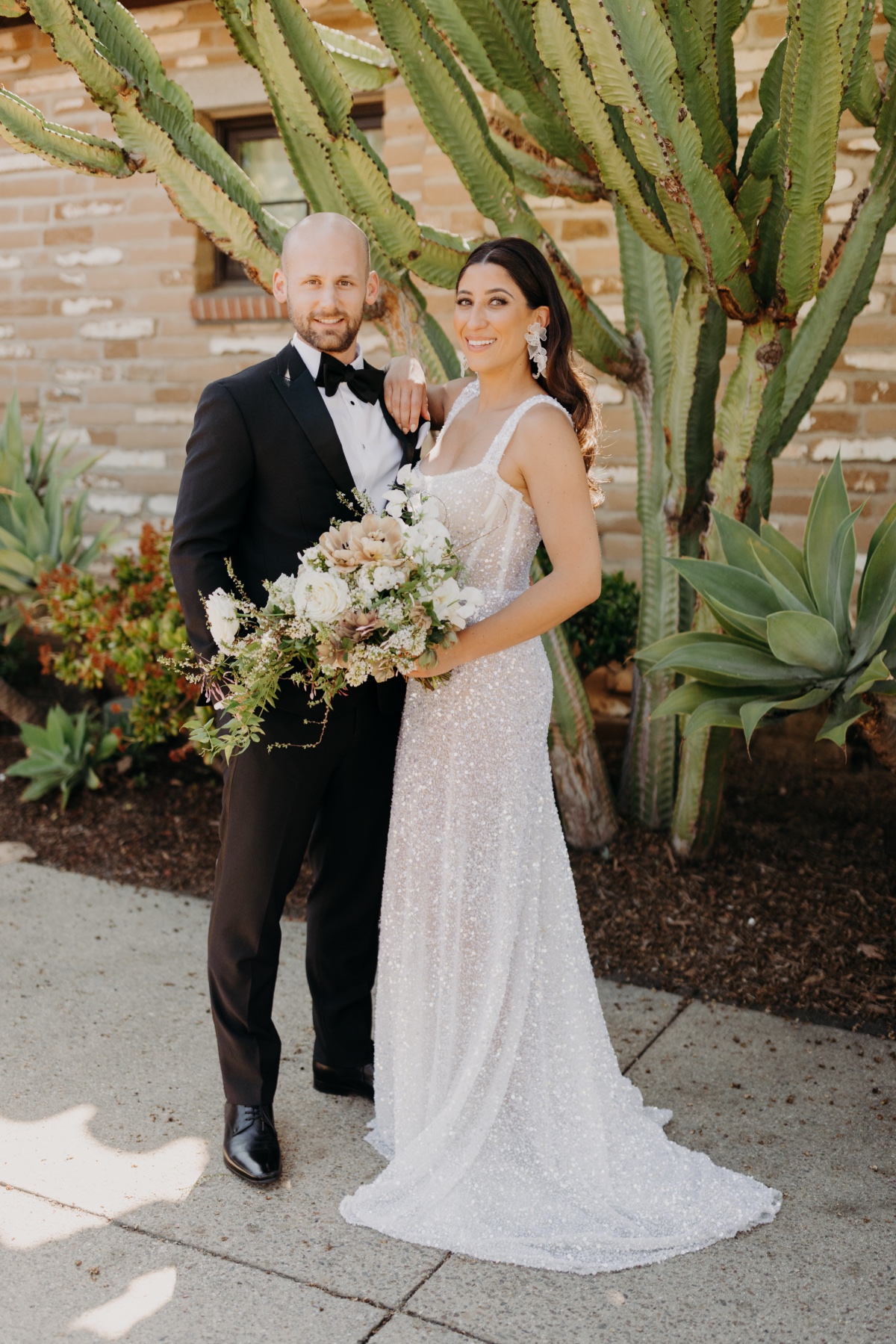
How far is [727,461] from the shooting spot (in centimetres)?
416

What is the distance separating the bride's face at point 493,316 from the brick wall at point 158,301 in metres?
3.18

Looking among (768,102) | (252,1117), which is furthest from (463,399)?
(252,1117)

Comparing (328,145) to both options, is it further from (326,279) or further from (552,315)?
(552,315)

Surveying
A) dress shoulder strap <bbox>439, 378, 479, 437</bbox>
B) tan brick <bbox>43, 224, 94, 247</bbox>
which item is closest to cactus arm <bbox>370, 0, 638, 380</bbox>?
dress shoulder strap <bbox>439, 378, 479, 437</bbox>

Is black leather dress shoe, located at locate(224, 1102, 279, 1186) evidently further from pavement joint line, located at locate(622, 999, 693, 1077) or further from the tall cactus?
the tall cactus

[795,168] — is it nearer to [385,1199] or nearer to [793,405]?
[793,405]

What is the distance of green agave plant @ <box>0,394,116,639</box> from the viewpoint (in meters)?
5.73

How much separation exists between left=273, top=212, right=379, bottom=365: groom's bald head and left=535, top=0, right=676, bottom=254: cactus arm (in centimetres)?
101

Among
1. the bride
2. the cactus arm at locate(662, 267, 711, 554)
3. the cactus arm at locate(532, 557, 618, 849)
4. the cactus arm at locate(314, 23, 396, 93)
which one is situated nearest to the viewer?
the bride

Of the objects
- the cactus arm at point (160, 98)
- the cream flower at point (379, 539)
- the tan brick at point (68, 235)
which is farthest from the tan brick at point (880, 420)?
the tan brick at point (68, 235)

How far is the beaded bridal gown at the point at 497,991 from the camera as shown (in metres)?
2.74

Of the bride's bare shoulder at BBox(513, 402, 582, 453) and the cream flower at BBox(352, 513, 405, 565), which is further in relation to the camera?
the bride's bare shoulder at BBox(513, 402, 582, 453)

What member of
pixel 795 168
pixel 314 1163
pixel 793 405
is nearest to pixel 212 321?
pixel 793 405

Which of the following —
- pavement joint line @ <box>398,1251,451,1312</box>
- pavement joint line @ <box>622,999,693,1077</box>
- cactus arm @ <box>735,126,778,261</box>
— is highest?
cactus arm @ <box>735,126,778,261</box>
